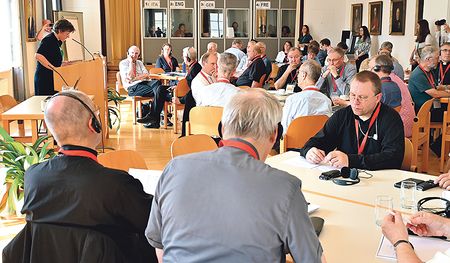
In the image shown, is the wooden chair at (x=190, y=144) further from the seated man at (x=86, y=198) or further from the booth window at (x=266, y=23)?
the booth window at (x=266, y=23)

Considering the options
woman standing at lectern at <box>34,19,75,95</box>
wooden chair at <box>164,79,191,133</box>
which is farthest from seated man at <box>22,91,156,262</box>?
wooden chair at <box>164,79,191,133</box>

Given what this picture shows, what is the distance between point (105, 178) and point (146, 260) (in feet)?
1.40

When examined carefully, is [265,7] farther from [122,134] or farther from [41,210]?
[41,210]

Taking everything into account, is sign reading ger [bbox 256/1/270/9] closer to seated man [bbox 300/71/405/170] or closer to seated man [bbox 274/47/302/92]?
seated man [bbox 274/47/302/92]

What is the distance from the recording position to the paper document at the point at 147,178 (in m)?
2.22

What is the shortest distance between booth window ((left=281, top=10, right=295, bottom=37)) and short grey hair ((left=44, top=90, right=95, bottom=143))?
1461 cm

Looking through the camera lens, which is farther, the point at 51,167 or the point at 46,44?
the point at 46,44

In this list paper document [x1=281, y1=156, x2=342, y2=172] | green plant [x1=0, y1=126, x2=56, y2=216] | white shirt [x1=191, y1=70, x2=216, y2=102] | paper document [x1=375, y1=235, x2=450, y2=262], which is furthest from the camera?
white shirt [x1=191, y1=70, x2=216, y2=102]

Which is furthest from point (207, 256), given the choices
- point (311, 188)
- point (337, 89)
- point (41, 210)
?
point (337, 89)

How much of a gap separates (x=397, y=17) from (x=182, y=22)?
7.01 m

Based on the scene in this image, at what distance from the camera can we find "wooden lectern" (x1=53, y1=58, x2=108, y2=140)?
17.9 ft

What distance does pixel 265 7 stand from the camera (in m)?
15.4

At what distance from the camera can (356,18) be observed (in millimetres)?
14680

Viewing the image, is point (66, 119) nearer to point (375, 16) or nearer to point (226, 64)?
point (226, 64)
